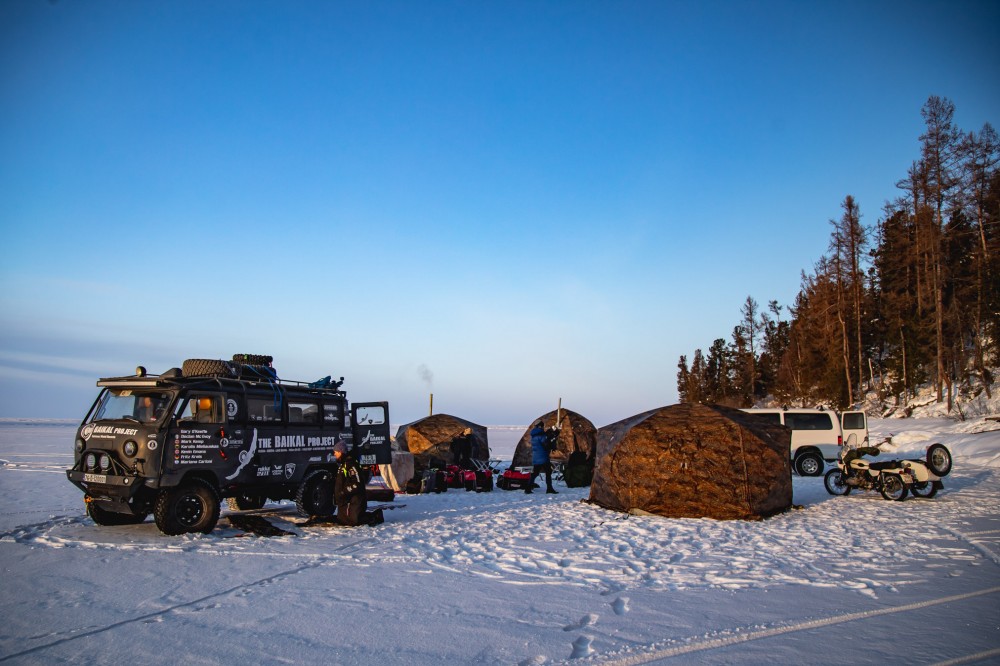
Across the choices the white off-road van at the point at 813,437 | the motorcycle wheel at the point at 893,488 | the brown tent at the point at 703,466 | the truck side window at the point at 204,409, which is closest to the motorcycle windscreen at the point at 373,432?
the truck side window at the point at 204,409

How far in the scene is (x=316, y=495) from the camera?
1128 centimetres

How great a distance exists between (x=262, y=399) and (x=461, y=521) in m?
4.21

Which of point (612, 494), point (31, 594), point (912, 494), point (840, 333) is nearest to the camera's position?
point (31, 594)

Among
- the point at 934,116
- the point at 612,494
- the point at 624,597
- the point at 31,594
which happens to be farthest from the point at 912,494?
the point at 934,116

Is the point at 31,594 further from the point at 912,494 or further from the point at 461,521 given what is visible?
the point at 912,494

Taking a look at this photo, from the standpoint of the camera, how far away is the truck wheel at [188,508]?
909cm

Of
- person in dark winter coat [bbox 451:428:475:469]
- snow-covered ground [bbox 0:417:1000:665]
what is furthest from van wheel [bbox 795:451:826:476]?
person in dark winter coat [bbox 451:428:475:469]

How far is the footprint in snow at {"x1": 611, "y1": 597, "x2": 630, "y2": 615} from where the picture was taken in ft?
18.4

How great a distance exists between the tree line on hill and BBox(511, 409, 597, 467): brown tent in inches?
724

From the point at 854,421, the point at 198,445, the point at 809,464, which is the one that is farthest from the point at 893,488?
the point at 198,445

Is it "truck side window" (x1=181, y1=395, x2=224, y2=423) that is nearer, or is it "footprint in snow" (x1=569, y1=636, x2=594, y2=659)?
"footprint in snow" (x1=569, y1=636, x2=594, y2=659)

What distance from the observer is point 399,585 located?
21.5 ft

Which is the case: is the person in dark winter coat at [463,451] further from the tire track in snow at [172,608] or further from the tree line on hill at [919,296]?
the tree line on hill at [919,296]

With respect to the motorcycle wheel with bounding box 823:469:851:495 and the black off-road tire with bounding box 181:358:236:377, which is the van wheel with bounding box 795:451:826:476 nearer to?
the motorcycle wheel with bounding box 823:469:851:495
